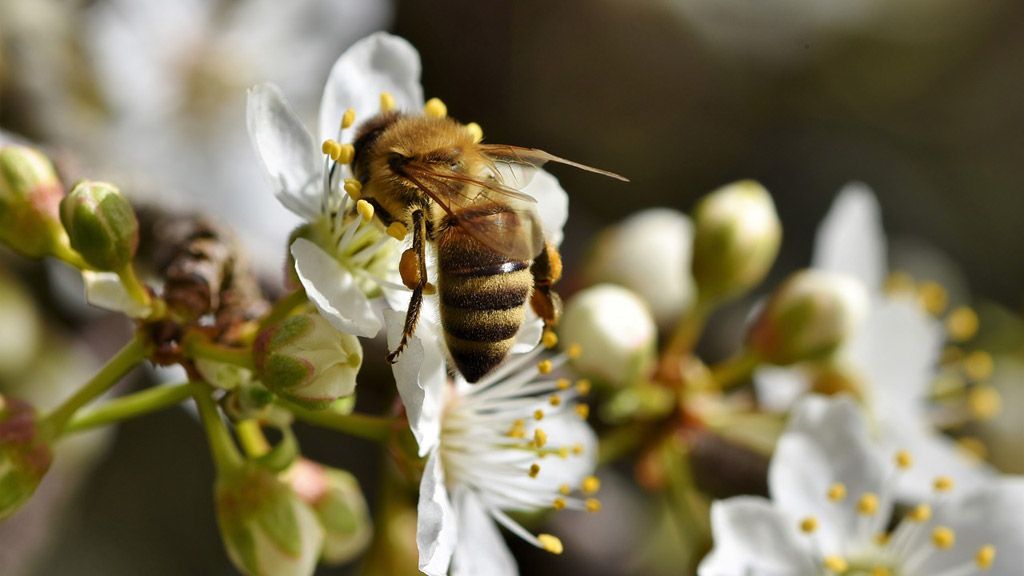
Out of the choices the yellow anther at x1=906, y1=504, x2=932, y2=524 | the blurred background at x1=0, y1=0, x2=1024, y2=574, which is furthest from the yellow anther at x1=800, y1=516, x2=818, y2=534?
the blurred background at x1=0, y1=0, x2=1024, y2=574

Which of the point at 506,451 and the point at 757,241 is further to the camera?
the point at 757,241

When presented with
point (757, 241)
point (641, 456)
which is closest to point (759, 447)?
point (641, 456)

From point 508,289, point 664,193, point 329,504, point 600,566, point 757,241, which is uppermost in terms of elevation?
point 508,289

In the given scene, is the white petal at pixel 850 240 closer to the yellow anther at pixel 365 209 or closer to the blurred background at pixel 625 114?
the blurred background at pixel 625 114

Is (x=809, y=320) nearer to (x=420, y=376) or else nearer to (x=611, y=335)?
(x=611, y=335)

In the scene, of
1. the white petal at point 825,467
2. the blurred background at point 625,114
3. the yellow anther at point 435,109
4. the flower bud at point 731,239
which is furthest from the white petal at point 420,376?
the blurred background at point 625,114

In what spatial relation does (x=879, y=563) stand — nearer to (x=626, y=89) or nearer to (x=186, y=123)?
(x=186, y=123)

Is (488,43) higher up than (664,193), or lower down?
higher up
